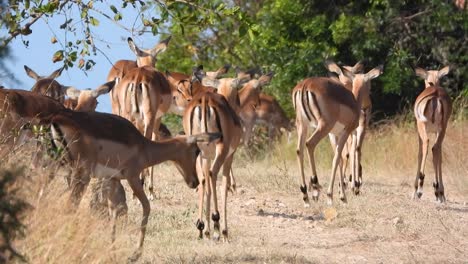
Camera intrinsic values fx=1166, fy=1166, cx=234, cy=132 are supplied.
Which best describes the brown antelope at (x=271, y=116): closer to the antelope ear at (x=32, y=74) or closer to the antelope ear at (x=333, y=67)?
the antelope ear at (x=333, y=67)

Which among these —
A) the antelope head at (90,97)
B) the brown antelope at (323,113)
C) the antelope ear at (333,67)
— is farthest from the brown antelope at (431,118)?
the antelope head at (90,97)

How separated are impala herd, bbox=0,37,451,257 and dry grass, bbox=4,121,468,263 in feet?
1.03

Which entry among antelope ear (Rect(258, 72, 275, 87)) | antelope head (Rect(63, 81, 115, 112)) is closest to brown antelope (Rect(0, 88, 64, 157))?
antelope head (Rect(63, 81, 115, 112))

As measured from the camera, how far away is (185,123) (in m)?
11.6

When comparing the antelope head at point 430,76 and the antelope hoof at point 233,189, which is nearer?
the antelope hoof at point 233,189

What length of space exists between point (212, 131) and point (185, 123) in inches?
14.2

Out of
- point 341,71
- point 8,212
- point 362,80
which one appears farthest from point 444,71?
point 8,212

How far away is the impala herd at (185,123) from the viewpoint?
375 inches

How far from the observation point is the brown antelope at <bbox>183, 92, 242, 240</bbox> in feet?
37.4

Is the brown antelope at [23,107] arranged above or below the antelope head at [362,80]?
below

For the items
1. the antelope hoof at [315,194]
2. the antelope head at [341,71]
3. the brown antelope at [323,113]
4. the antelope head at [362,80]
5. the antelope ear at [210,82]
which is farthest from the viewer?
the antelope head at [341,71]

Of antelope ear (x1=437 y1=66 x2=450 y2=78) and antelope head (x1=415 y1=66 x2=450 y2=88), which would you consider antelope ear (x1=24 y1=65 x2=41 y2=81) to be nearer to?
antelope head (x1=415 y1=66 x2=450 y2=88)

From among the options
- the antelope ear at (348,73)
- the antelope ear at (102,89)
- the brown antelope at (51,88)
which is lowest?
the antelope ear at (102,89)

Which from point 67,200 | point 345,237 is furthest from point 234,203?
point 67,200
